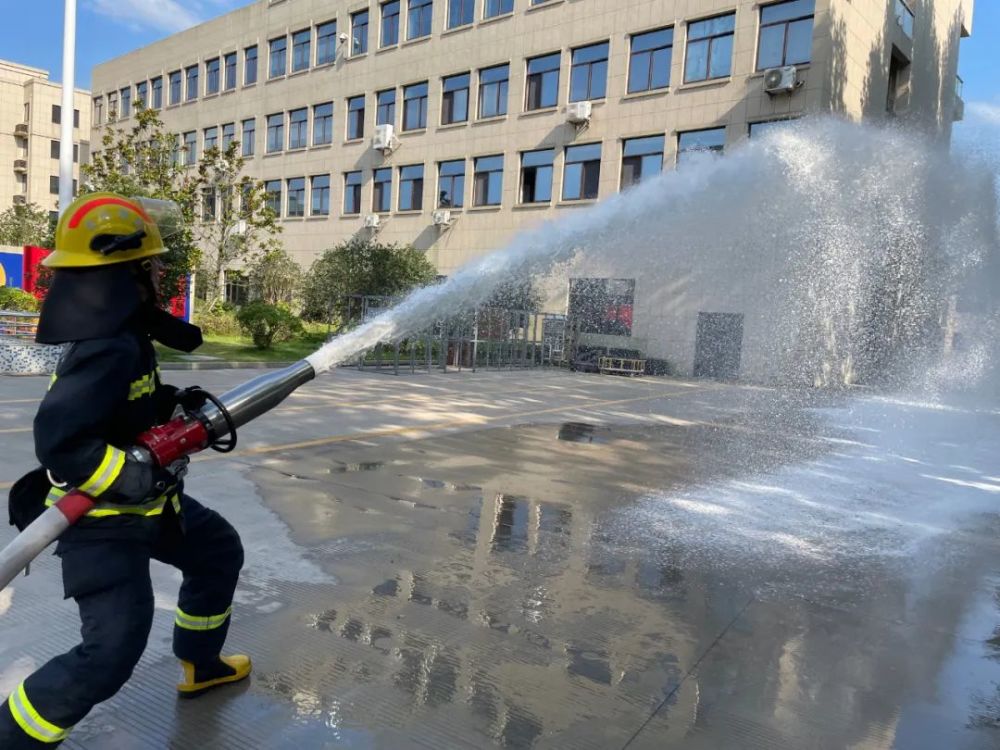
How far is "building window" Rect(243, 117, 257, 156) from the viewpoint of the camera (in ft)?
127

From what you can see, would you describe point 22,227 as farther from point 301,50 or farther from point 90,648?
point 90,648

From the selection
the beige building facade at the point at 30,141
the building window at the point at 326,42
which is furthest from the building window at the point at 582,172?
the beige building facade at the point at 30,141

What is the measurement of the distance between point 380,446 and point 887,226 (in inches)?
667

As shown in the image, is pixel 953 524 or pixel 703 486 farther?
pixel 703 486

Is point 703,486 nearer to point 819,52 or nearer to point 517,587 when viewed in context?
point 517,587

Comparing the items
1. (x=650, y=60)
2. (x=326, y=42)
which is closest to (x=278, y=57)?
(x=326, y=42)

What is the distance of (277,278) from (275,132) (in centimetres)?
1018

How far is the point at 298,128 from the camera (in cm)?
3647

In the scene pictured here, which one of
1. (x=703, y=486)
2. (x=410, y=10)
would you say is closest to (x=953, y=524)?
(x=703, y=486)

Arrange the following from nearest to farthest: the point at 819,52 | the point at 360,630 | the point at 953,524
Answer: the point at 360,630 → the point at 953,524 → the point at 819,52

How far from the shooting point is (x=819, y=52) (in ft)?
68.8

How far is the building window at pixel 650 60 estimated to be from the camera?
79.2 ft

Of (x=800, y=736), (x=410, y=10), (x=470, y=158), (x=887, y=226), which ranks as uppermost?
(x=410, y=10)

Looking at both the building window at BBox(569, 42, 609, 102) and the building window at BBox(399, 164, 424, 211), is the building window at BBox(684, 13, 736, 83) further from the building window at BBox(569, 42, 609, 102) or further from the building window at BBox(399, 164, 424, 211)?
the building window at BBox(399, 164, 424, 211)
